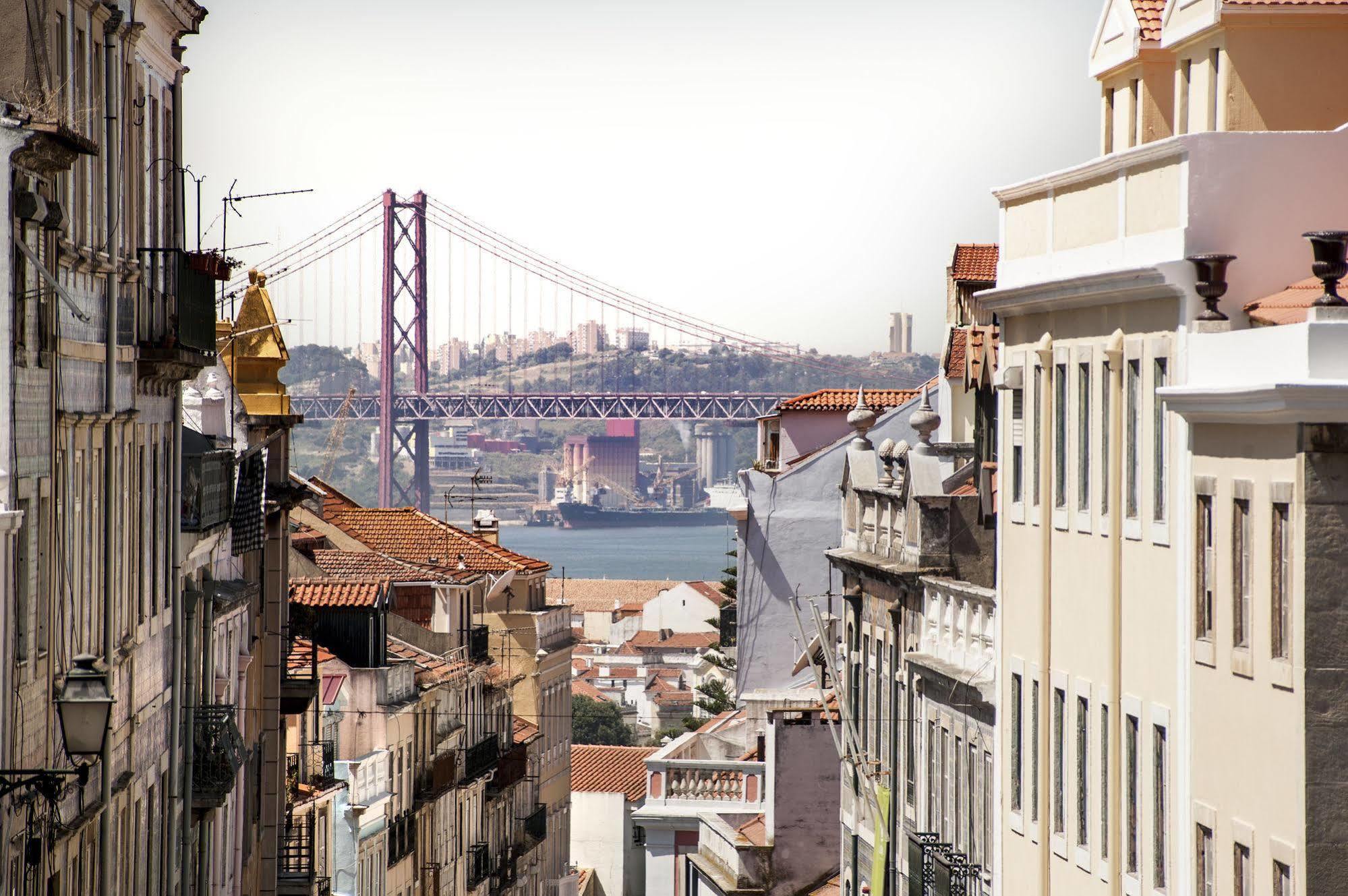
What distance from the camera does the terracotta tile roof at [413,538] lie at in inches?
1850

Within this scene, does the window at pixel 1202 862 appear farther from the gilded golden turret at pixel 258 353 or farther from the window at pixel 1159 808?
the gilded golden turret at pixel 258 353

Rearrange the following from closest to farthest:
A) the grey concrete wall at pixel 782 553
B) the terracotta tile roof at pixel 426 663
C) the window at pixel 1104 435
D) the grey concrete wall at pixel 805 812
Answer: the window at pixel 1104 435 < the grey concrete wall at pixel 805 812 < the grey concrete wall at pixel 782 553 < the terracotta tile roof at pixel 426 663

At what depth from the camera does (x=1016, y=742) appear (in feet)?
61.8

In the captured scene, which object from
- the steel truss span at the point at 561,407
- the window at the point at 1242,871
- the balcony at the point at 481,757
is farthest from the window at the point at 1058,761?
the steel truss span at the point at 561,407

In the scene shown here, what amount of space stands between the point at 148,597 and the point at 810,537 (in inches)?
734

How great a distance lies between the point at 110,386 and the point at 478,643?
3011cm

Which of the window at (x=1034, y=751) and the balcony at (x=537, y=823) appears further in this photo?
the balcony at (x=537, y=823)

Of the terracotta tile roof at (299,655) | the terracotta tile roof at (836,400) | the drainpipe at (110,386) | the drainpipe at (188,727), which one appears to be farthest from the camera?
the terracotta tile roof at (836,400)

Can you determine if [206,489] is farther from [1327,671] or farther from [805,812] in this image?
[805,812]

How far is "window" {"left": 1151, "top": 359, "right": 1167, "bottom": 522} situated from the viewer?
49.6ft

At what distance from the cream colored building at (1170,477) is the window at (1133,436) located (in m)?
0.03

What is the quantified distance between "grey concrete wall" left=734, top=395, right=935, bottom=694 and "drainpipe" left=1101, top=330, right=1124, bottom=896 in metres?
19.6

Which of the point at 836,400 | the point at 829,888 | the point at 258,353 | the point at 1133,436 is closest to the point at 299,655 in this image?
the point at 258,353

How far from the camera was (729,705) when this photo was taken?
64.5m
